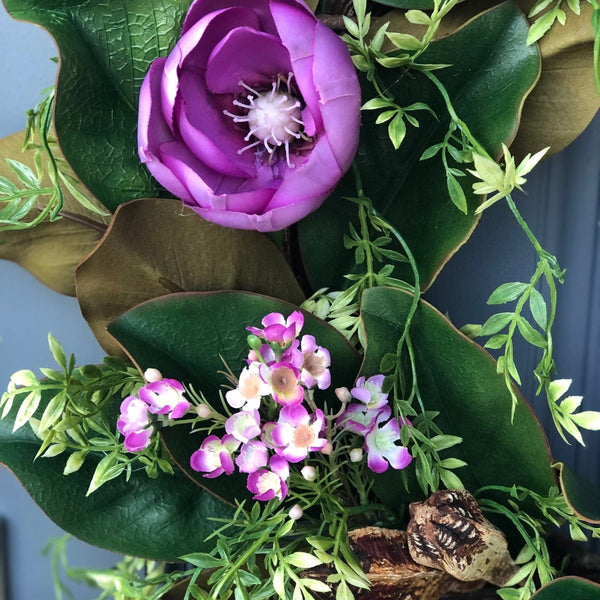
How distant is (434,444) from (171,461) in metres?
0.16

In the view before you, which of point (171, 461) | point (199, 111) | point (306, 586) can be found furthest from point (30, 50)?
point (306, 586)

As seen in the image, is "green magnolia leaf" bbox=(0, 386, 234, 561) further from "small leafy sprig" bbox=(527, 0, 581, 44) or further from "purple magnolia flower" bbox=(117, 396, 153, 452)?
"small leafy sprig" bbox=(527, 0, 581, 44)

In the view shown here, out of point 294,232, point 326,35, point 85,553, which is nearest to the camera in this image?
point 326,35

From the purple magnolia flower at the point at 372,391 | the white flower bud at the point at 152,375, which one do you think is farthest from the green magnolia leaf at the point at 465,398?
the white flower bud at the point at 152,375

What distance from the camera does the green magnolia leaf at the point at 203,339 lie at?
395 mm

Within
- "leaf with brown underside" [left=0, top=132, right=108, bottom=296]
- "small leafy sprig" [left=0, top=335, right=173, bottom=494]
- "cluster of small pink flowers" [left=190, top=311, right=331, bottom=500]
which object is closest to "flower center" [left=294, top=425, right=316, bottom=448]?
"cluster of small pink flowers" [left=190, top=311, right=331, bottom=500]

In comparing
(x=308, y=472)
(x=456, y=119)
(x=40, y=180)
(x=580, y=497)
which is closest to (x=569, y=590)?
(x=580, y=497)

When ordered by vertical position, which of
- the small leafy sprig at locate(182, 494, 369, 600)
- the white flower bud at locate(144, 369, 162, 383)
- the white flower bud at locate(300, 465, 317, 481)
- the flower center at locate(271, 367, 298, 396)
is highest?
the flower center at locate(271, 367, 298, 396)

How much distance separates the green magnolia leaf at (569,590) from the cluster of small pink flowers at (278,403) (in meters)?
0.14

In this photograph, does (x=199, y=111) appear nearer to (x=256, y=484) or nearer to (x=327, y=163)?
(x=327, y=163)

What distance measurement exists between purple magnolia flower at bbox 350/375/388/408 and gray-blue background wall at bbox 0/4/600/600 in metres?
0.12

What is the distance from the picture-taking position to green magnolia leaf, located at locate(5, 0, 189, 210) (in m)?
0.38

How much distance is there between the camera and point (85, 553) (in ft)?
1.98

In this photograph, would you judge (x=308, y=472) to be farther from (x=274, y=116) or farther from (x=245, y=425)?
(x=274, y=116)
